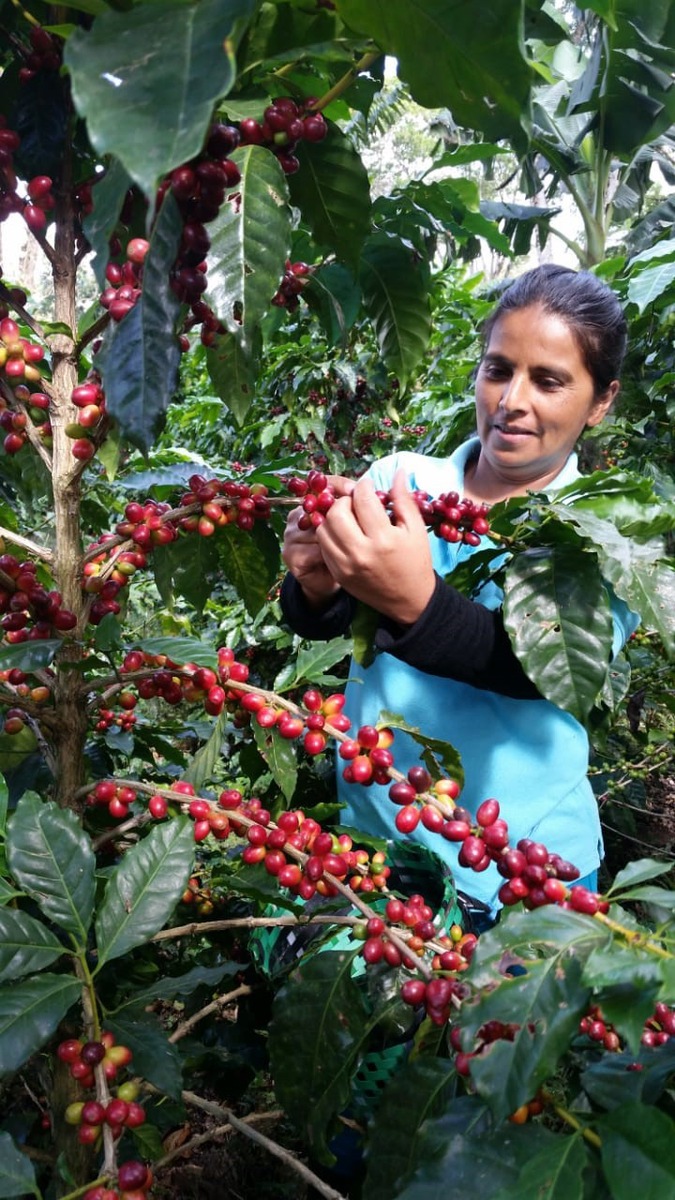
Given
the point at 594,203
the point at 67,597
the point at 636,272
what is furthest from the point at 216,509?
the point at 594,203

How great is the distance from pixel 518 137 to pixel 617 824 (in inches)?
99.7

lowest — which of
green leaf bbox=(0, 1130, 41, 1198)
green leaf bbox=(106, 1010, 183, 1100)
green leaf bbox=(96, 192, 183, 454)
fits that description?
green leaf bbox=(0, 1130, 41, 1198)

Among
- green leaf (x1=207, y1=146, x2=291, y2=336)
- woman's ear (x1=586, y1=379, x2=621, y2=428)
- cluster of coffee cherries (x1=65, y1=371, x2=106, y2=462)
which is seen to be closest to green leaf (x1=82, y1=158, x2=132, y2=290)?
green leaf (x1=207, y1=146, x2=291, y2=336)

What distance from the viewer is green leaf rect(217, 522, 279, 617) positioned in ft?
3.42

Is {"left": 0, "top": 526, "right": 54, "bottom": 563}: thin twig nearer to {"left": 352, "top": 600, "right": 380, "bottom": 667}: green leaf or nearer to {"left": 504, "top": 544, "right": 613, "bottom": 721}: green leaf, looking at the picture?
{"left": 352, "top": 600, "right": 380, "bottom": 667}: green leaf

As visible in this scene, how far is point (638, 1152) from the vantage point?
1.51ft

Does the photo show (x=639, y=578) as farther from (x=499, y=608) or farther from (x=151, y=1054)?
(x=151, y=1054)

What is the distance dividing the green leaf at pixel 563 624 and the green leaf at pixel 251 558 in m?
0.33

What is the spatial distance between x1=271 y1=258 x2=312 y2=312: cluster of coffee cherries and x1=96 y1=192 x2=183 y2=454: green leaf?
0.35 meters

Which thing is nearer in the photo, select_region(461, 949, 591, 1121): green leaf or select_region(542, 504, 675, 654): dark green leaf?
select_region(461, 949, 591, 1121): green leaf

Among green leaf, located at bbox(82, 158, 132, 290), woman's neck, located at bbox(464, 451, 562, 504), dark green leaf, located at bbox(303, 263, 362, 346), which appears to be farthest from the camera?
woman's neck, located at bbox(464, 451, 562, 504)

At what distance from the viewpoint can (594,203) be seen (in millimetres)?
3527

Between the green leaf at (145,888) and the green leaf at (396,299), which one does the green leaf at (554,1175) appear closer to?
the green leaf at (145,888)

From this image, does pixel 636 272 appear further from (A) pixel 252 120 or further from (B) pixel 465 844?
(B) pixel 465 844
